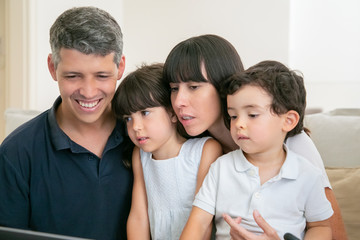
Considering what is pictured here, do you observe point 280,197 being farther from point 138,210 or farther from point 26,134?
point 26,134

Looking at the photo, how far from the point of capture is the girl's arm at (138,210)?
1.58m

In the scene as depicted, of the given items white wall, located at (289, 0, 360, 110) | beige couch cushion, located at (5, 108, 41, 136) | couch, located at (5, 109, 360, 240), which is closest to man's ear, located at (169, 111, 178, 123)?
couch, located at (5, 109, 360, 240)

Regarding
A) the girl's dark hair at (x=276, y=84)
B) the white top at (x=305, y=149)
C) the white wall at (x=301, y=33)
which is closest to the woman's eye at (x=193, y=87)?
the girl's dark hair at (x=276, y=84)

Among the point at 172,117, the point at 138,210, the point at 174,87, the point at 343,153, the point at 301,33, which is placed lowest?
the point at 138,210

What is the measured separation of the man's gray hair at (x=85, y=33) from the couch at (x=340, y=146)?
1.04 metres

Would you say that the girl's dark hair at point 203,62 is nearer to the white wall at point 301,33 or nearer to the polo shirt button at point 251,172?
the polo shirt button at point 251,172

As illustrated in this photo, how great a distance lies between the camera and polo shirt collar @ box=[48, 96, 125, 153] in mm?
1574

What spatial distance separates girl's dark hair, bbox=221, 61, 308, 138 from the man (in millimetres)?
459

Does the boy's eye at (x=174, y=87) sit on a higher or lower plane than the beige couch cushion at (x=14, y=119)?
higher

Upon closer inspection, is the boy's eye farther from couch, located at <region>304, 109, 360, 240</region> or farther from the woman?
couch, located at <region>304, 109, 360, 240</region>

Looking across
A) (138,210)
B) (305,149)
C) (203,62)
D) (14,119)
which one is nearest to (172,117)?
(203,62)

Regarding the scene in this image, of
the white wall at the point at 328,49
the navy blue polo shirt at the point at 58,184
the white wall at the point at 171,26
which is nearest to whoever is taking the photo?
the navy blue polo shirt at the point at 58,184

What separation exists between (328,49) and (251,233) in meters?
2.95

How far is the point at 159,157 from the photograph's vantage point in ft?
5.30
